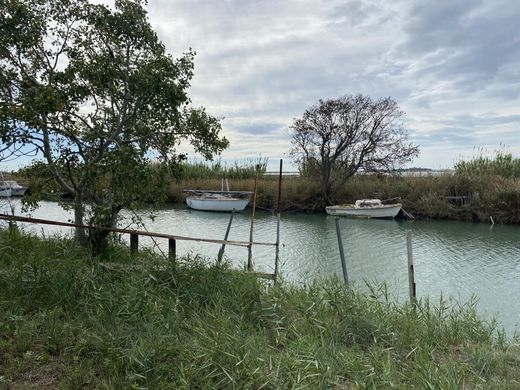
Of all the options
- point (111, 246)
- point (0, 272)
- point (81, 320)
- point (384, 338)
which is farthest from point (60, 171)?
point (384, 338)

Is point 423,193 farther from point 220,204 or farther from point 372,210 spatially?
point 220,204

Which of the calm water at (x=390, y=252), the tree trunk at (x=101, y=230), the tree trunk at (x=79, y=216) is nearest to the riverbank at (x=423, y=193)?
the calm water at (x=390, y=252)

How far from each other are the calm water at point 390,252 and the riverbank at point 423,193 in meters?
1.12

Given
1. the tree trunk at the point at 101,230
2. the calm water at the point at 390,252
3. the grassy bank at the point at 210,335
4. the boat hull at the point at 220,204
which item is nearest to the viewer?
the grassy bank at the point at 210,335

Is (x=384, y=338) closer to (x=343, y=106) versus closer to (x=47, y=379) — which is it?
(x=47, y=379)

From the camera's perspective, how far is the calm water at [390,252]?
8.44 metres

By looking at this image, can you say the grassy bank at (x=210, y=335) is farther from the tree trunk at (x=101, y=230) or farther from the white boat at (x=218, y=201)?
the white boat at (x=218, y=201)

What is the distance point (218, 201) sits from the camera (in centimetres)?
2300

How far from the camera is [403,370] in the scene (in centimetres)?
300

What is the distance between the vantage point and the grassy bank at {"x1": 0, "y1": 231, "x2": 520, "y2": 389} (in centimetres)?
272

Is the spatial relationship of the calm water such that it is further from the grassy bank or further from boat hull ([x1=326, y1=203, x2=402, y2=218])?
the grassy bank

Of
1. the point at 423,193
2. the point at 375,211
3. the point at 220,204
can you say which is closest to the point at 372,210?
the point at 375,211

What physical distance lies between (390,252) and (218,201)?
12.3 m

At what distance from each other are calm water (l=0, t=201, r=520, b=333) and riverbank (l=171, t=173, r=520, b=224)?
112cm
